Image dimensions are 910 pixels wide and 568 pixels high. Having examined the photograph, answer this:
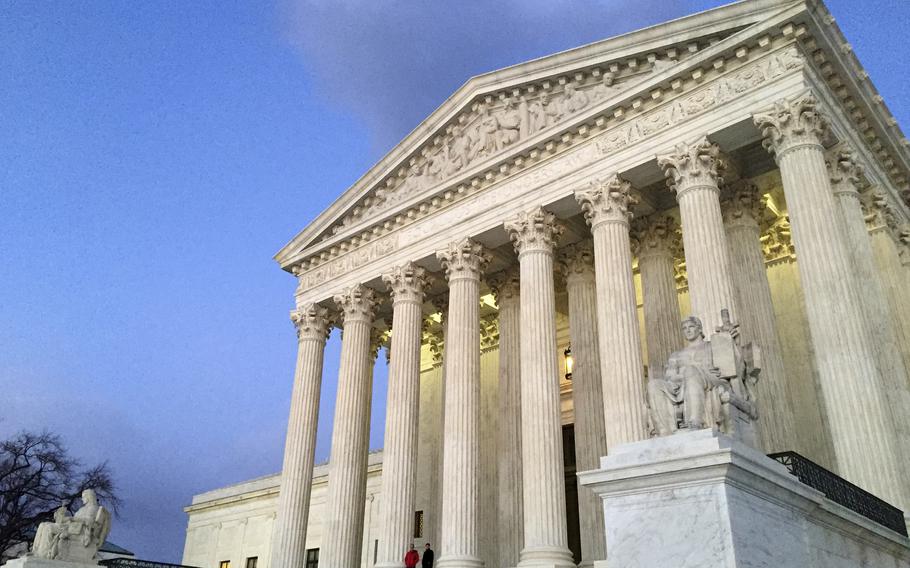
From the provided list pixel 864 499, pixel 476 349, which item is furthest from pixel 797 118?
pixel 476 349

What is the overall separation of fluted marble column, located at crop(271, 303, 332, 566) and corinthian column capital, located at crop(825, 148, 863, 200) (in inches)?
741

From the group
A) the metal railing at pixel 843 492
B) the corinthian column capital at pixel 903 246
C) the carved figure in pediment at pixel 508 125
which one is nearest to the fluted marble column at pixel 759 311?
the metal railing at pixel 843 492

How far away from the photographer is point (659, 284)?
23594mm

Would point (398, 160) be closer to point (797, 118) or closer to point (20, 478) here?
point (797, 118)

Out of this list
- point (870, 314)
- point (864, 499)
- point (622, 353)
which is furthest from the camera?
point (622, 353)

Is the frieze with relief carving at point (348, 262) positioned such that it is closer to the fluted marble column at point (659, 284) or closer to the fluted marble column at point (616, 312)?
the fluted marble column at point (616, 312)

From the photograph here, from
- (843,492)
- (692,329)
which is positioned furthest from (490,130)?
(843,492)

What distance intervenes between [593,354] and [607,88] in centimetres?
846

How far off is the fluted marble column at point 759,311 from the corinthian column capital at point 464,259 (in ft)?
26.6

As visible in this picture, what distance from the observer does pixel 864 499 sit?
13680 millimetres

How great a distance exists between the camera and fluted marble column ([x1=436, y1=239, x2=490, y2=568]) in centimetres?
2148

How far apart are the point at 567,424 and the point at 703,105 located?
13596 millimetres

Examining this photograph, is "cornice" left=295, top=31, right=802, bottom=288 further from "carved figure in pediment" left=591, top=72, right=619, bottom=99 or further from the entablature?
"carved figure in pediment" left=591, top=72, right=619, bottom=99

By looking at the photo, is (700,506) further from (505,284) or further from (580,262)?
(505,284)
